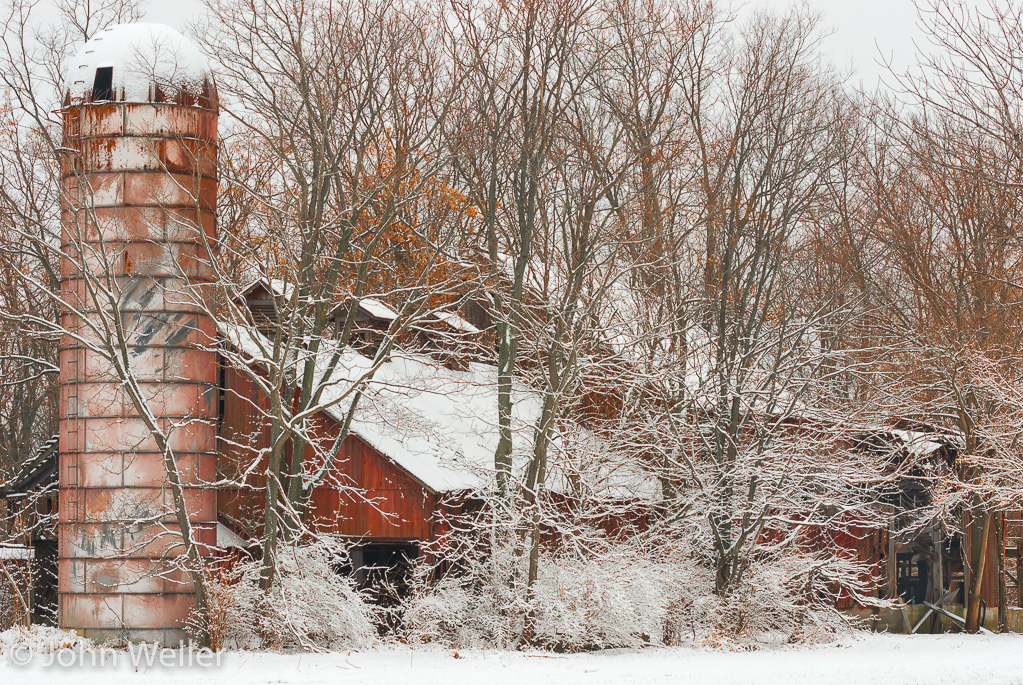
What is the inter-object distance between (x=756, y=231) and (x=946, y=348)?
5062 mm

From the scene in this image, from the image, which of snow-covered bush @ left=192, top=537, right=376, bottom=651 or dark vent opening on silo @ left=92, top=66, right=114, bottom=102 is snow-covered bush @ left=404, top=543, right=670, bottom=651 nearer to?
snow-covered bush @ left=192, top=537, right=376, bottom=651

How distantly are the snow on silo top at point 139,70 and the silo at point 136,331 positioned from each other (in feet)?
0.07

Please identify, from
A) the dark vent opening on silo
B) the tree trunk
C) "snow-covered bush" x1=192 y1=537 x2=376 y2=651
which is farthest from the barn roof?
the tree trunk

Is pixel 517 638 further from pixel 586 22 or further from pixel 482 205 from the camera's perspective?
pixel 586 22

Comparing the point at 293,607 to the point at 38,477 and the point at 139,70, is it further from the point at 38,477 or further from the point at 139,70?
the point at 139,70

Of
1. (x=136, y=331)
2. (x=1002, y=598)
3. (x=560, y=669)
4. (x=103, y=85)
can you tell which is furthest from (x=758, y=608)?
(x=103, y=85)

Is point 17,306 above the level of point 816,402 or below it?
above

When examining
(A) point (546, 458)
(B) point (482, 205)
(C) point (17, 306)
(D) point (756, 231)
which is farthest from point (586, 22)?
(C) point (17, 306)

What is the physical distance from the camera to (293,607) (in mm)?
17141

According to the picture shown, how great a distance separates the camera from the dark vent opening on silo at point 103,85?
18172mm

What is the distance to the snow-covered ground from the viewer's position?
14.4 m

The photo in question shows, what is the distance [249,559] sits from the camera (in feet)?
65.5

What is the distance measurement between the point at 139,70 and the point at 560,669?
1080cm

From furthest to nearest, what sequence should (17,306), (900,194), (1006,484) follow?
(17,306)
(900,194)
(1006,484)
